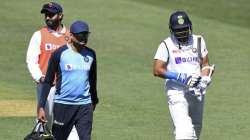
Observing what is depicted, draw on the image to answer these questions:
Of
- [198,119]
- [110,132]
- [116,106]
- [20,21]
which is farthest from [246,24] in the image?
[198,119]

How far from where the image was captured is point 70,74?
32.5ft

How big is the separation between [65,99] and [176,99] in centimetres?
166

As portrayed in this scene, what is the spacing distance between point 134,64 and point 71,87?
9.53 meters

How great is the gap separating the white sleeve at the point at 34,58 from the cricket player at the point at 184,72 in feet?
5.64

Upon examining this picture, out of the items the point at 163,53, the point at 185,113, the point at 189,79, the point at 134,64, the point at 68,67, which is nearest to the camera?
the point at 68,67

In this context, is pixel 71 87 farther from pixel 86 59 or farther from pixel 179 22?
pixel 179 22

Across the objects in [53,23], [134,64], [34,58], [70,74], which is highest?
[53,23]

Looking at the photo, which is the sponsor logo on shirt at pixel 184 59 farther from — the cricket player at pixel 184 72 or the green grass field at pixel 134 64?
the green grass field at pixel 134 64

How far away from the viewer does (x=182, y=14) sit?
1069 cm

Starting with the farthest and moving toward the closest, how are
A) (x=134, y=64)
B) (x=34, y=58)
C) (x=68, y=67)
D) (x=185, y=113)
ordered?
(x=134, y=64), (x=34, y=58), (x=185, y=113), (x=68, y=67)

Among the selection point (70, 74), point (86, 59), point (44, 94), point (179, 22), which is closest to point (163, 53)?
point (179, 22)

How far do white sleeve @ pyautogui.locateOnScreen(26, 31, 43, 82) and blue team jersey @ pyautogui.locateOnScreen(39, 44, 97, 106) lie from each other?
2.93 feet

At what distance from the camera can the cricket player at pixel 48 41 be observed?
1102 centimetres

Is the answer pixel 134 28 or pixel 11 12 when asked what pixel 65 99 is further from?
pixel 11 12
